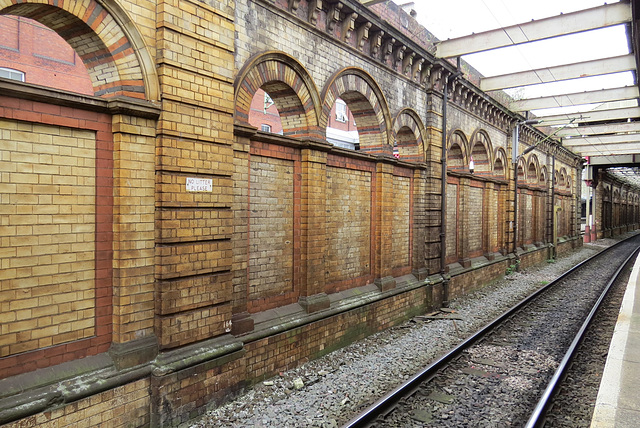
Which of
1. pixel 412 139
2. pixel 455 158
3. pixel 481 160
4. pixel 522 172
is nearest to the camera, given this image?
pixel 412 139

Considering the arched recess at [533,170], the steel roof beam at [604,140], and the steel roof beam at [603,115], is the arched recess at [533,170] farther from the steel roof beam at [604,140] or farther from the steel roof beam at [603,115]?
the steel roof beam at [604,140]

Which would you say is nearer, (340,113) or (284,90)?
(284,90)

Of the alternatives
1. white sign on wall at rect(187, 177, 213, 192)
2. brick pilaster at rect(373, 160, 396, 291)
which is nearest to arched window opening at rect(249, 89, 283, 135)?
brick pilaster at rect(373, 160, 396, 291)

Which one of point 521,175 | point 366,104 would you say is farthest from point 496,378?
point 521,175

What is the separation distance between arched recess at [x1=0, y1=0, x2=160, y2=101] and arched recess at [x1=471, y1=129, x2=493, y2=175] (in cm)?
1250

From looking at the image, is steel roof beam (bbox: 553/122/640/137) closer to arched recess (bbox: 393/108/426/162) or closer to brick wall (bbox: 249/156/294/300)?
arched recess (bbox: 393/108/426/162)

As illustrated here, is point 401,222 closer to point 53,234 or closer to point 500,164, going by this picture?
point 53,234

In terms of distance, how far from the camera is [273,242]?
22.2ft

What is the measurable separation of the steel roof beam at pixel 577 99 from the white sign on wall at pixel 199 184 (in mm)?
14674

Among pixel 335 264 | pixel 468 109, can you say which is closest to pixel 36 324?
pixel 335 264

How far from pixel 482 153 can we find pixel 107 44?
13753 millimetres

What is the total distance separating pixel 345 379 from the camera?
634 cm

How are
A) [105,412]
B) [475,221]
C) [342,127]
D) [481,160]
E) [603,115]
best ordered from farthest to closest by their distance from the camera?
[342,127], [603,115], [481,160], [475,221], [105,412]

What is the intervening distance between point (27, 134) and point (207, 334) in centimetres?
303
